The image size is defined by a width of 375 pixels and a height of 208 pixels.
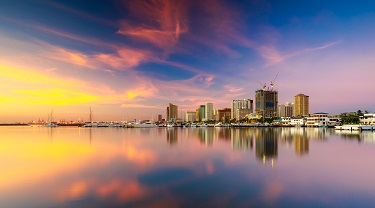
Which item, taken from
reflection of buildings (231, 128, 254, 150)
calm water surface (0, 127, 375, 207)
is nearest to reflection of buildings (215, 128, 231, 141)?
reflection of buildings (231, 128, 254, 150)

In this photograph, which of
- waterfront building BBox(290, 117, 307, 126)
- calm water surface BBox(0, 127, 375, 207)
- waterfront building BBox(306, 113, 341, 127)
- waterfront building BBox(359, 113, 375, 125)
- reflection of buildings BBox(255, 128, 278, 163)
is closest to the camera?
calm water surface BBox(0, 127, 375, 207)

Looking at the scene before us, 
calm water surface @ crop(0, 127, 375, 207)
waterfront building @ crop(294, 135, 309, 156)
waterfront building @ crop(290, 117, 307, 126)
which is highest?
calm water surface @ crop(0, 127, 375, 207)

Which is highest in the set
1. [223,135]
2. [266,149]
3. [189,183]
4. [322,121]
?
[189,183]

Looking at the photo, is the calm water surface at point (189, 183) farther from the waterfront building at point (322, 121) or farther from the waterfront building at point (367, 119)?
the waterfront building at point (322, 121)

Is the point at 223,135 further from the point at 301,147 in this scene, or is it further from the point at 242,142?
the point at 301,147

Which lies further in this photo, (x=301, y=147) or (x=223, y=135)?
(x=223, y=135)

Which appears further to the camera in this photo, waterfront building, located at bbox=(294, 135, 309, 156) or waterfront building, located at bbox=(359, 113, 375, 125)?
waterfront building, located at bbox=(359, 113, 375, 125)

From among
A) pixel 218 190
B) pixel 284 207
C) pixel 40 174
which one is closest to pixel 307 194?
pixel 284 207

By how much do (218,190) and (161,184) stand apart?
4.85m

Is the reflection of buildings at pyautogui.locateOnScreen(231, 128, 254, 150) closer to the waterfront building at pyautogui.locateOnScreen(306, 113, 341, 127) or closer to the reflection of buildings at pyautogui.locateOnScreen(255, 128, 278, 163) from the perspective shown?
the reflection of buildings at pyautogui.locateOnScreen(255, 128, 278, 163)

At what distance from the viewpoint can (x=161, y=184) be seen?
64.7ft

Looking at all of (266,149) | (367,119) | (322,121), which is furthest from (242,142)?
(322,121)

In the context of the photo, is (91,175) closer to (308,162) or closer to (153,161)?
(153,161)

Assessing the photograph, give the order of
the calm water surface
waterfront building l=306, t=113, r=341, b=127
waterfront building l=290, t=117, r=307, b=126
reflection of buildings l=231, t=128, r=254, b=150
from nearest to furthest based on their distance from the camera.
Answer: the calm water surface, reflection of buildings l=231, t=128, r=254, b=150, waterfront building l=306, t=113, r=341, b=127, waterfront building l=290, t=117, r=307, b=126
